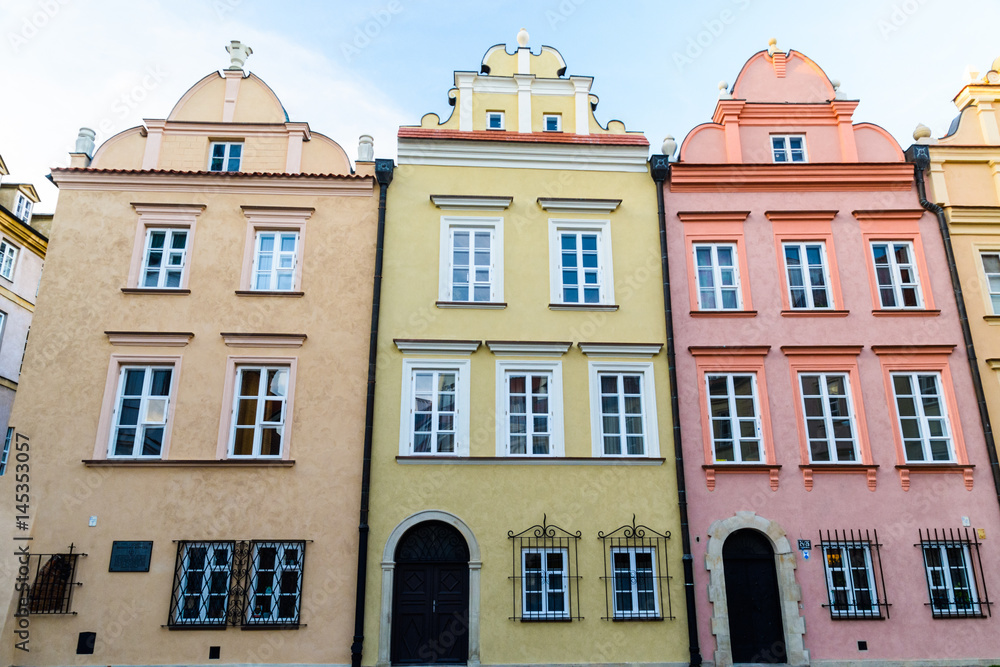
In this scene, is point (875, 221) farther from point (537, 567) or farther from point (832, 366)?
point (537, 567)

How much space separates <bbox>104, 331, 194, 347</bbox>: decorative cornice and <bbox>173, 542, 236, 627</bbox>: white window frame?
4128 millimetres

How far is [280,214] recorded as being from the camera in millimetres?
16375

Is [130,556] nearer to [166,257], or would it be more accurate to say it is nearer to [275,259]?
[166,257]

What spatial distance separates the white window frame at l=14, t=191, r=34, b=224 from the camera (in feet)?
81.4

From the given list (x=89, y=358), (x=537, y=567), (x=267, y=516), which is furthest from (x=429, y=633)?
(x=89, y=358)

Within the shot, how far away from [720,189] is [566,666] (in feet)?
35.8

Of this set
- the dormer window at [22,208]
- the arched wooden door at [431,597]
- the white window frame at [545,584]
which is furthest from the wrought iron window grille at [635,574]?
the dormer window at [22,208]

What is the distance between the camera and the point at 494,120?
17.7 metres

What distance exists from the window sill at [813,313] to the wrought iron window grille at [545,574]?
670 cm

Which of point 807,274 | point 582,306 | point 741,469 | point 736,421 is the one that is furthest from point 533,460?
point 807,274

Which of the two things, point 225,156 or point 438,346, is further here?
point 225,156

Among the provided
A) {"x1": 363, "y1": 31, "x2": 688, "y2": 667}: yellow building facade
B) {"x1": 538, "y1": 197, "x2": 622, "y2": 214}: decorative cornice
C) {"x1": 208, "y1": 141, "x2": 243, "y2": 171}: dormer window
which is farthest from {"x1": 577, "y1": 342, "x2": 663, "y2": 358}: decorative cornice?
{"x1": 208, "y1": 141, "x2": 243, "y2": 171}: dormer window

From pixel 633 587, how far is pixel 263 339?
9017mm

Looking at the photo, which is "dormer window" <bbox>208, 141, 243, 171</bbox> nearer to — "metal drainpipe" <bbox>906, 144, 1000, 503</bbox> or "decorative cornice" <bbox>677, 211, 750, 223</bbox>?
"decorative cornice" <bbox>677, 211, 750, 223</bbox>
